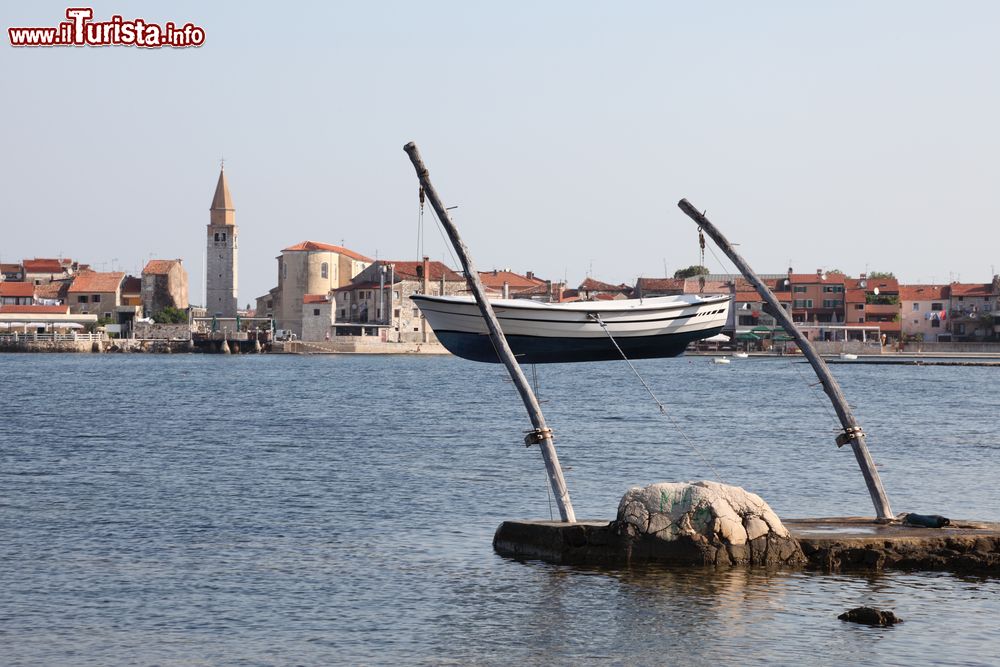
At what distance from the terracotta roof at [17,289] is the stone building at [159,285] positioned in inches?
604

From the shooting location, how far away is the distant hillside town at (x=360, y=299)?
532 ft

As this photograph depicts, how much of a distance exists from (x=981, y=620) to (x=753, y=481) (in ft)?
55.2

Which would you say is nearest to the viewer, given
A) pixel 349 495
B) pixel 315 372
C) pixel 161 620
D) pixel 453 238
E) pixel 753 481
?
pixel 161 620

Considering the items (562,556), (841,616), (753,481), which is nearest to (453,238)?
(562,556)

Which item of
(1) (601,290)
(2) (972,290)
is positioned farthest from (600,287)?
(2) (972,290)

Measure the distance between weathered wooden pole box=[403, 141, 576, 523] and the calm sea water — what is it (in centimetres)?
129

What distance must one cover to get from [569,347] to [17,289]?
16553cm

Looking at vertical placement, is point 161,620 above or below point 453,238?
below

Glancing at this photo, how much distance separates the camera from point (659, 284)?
166 m

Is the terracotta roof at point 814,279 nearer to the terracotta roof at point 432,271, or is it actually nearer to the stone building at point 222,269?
the terracotta roof at point 432,271

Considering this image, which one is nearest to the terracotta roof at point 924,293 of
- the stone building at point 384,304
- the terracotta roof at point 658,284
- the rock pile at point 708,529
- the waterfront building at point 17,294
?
the terracotta roof at point 658,284

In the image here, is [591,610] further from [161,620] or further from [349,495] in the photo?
[349,495]

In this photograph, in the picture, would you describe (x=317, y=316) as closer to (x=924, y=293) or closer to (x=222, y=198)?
(x=222, y=198)

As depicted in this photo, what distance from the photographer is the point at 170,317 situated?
176 m
